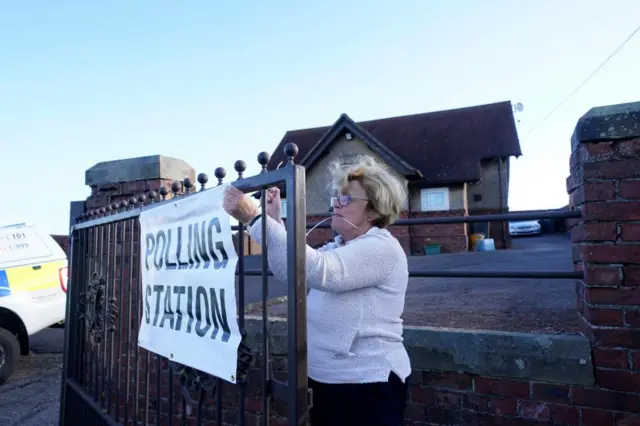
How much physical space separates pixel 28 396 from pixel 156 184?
3.38 m

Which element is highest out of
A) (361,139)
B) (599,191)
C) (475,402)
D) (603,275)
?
(361,139)

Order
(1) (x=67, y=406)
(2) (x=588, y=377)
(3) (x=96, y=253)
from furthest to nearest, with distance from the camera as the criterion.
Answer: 1. (1) (x=67, y=406)
2. (3) (x=96, y=253)
3. (2) (x=588, y=377)

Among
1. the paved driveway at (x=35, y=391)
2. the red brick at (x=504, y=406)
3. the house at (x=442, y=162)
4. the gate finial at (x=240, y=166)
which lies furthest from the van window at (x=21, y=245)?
the house at (x=442, y=162)

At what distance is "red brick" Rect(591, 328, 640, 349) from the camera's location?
187 centimetres

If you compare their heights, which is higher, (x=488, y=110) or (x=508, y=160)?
(x=488, y=110)

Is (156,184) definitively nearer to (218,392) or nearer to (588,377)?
(218,392)

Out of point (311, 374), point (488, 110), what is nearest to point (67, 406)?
point (311, 374)

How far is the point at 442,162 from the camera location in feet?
56.9

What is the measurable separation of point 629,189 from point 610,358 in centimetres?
76

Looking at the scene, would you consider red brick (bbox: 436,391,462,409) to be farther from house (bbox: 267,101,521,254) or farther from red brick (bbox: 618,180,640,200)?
house (bbox: 267,101,521,254)

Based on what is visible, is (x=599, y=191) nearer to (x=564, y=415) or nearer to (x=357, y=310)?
(x=564, y=415)

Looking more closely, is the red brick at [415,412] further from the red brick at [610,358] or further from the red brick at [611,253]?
the red brick at [611,253]

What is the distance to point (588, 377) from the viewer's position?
6.38ft

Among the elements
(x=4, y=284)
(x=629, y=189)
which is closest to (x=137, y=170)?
(x=629, y=189)
